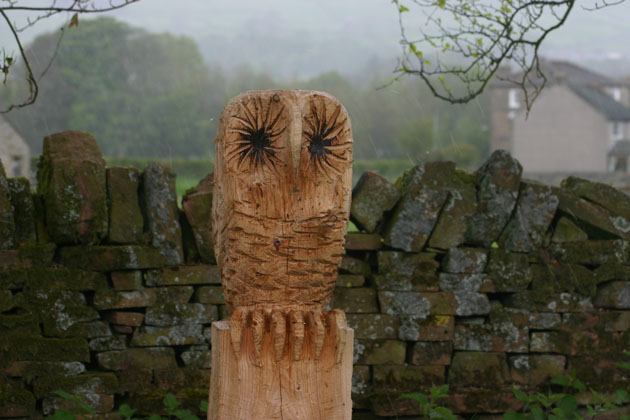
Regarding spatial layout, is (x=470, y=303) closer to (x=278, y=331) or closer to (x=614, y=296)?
(x=614, y=296)

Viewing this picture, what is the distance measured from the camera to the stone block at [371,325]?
4672 millimetres

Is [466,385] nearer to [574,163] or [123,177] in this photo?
[123,177]

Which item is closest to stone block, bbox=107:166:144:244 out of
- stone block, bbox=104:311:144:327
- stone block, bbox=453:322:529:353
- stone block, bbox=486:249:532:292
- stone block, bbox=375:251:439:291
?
stone block, bbox=104:311:144:327

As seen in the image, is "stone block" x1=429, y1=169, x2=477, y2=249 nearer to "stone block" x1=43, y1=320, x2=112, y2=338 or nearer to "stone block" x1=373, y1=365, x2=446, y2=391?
"stone block" x1=373, y1=365, x2=446, y2=391

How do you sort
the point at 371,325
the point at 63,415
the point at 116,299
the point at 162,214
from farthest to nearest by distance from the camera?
1. the point at 371,325
2. the point at 162,214
3. the point at 116,299
4. the point at 63,415

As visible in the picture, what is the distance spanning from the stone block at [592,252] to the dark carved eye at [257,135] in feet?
9.45

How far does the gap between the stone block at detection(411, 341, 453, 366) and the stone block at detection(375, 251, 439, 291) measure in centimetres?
43

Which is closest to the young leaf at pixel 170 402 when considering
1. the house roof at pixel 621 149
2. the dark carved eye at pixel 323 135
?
the dark carved eye at pixel 323 135

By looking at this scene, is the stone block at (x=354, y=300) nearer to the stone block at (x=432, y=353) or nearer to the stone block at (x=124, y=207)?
the stone block at (x=432, y=353)

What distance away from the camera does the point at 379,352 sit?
4.70 m

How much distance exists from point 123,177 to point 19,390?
1.61m

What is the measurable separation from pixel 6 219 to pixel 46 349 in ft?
3.03

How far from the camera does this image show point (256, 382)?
9.27 feet

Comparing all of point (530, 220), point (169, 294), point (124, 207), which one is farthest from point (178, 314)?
point (530, 220)
